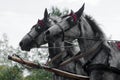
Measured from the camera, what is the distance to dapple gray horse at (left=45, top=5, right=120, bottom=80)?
934 centimetres

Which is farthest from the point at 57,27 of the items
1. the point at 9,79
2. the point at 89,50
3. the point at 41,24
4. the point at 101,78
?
the point at 9,79

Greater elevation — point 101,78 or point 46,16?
point 46,16

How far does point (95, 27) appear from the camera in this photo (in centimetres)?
1000

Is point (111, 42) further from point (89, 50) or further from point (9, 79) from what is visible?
point (9, 79)

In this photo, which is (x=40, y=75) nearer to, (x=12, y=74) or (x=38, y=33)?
(x=12, y=74)

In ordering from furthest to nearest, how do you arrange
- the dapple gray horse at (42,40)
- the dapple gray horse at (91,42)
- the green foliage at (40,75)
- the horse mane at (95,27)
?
the green foliage at (40,75)
the dapple gray horse at (42,40)
the horse mane at (95,27)
the dapple gray horse at (91,42)

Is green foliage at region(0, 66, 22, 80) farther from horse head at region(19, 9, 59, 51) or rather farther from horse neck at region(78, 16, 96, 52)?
horse neck at region(78, 16, 96, 52)

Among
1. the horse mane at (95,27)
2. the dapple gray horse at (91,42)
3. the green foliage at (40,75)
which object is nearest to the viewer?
the dapple gray horse at (91,42)

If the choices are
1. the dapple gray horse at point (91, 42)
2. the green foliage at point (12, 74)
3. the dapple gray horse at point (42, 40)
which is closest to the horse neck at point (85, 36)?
the dapple gray horse at point (91, 42)

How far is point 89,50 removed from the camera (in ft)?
32.1

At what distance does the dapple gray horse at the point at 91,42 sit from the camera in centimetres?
934

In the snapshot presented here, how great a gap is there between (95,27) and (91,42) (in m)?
0.35

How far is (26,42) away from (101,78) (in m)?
4.00

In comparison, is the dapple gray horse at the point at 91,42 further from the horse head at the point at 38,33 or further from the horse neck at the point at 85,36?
the horse head at the point at 38,33
